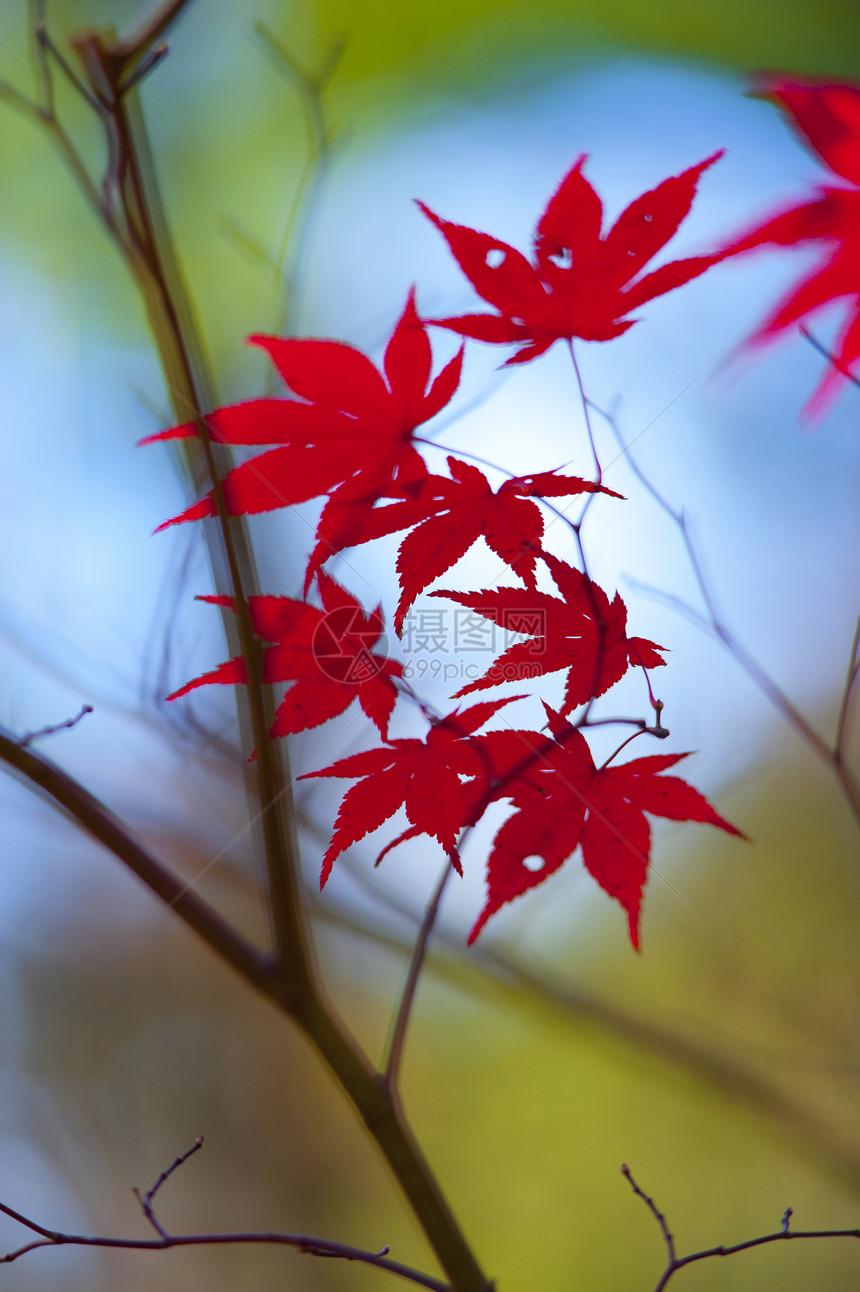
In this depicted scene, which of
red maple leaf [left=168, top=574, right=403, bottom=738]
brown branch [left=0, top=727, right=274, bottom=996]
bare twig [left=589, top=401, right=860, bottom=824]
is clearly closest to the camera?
brown branch [left=0, top=727, right=274, bottom=996]

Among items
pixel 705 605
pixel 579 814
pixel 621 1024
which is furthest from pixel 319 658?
pixel 621 1024

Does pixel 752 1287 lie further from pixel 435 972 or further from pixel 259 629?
pixel 259 629

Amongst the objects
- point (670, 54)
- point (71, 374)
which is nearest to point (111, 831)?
point (71, 374)

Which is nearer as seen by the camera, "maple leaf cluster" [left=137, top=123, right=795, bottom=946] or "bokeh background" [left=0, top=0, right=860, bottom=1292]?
"maple leaf cluster" [left=137, top=123, right=795, bottom=946]

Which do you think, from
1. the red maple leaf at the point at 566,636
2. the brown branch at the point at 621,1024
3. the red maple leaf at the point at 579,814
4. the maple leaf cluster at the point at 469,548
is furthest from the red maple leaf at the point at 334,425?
the brown branch at the point at 621,1024

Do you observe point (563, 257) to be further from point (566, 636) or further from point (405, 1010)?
point (405, 1010)

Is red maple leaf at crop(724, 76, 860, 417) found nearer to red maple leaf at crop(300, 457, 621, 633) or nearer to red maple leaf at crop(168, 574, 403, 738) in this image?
red maple leaf at crop(300, 457, 621, 633)

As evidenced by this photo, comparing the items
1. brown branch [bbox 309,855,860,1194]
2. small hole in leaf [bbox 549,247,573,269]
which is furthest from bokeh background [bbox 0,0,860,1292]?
small hole in leaf [bbox 549,247,573,269]
